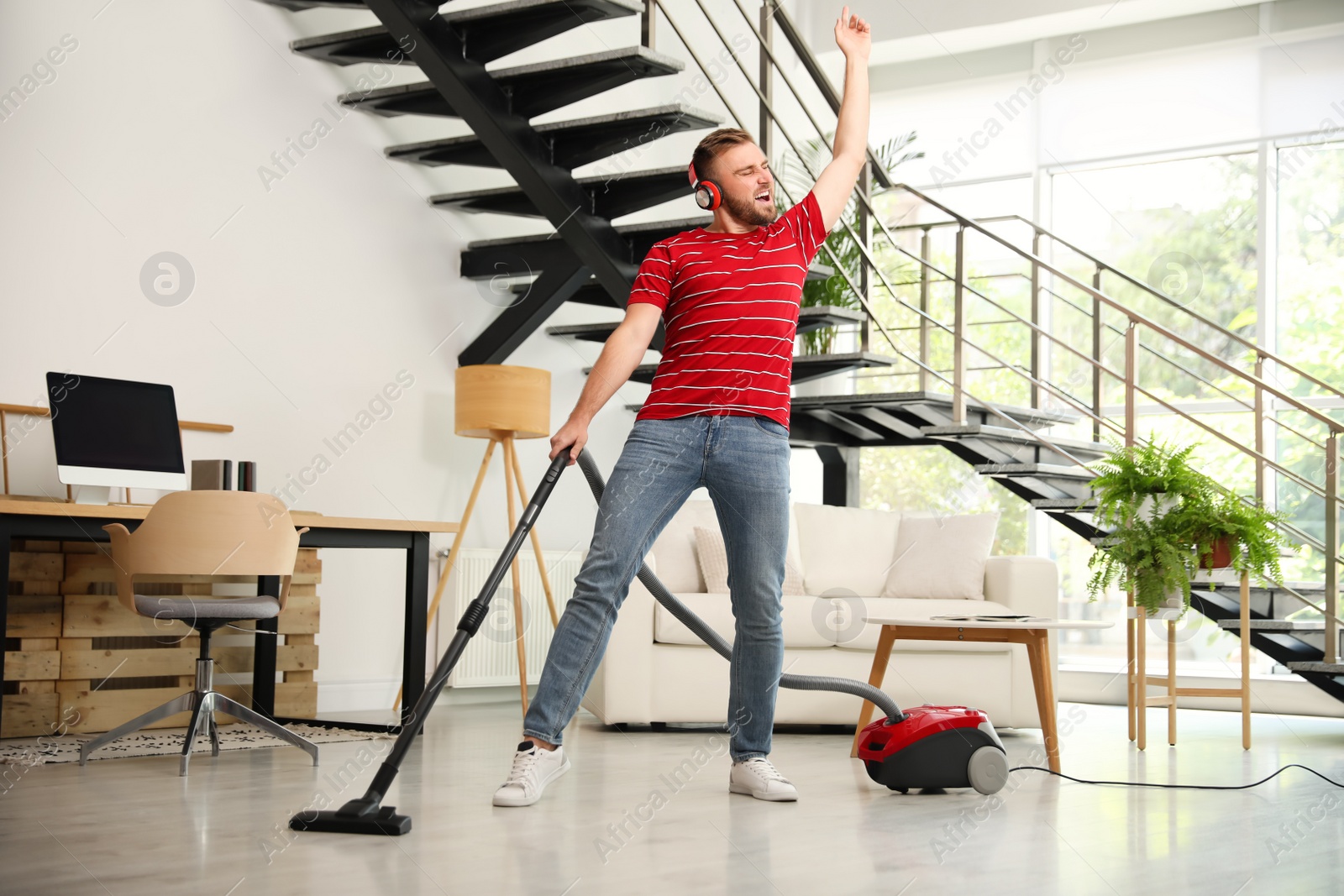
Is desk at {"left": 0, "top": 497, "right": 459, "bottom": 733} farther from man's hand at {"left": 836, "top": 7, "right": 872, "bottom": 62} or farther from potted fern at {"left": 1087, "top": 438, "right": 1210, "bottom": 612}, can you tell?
potted fern at {"left": 1087, "top": 438, "right": 1210, "bottom": 612}

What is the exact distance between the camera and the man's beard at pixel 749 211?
8.43 feet

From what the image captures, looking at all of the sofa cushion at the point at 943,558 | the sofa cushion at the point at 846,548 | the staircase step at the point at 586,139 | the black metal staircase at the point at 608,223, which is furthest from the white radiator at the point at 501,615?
the staircase step at the point at 586,139

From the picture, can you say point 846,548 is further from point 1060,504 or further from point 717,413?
point 717,413

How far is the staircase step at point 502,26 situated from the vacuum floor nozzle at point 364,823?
2.51 meters

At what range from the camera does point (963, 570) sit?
455cm

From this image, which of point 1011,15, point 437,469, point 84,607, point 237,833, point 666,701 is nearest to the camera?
point 237,833

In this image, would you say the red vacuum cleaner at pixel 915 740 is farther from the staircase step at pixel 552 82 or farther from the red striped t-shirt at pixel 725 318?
the staircase step at pixel 552 82

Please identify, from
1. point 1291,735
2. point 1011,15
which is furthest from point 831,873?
point 1011,15

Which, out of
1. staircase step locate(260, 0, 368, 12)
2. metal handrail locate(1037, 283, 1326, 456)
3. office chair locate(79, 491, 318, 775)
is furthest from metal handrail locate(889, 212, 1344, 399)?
office chair locate(79, 491, 318, 775)

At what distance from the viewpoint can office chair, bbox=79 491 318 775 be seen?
10.1 feet

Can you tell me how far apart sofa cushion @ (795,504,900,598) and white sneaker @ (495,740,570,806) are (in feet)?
8.09

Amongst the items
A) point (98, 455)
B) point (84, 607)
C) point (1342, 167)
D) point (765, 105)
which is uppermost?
point (1342, 167)

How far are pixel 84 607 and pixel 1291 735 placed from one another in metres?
4.34

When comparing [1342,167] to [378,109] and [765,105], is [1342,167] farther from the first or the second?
[378,109]
